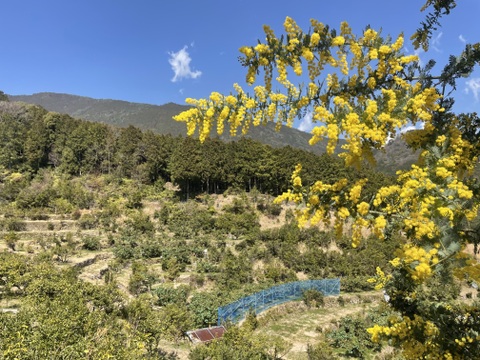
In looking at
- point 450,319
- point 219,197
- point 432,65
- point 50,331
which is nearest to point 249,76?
point 432,65

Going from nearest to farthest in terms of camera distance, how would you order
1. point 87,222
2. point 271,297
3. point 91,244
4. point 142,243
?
point 271,297
point 91,244
point 142,243
point 87,222

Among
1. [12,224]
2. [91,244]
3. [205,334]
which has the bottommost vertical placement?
[205,334]

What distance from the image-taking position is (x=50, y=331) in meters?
6.55

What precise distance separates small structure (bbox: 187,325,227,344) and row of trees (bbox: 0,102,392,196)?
21.2 meters

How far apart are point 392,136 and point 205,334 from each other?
12.5 m

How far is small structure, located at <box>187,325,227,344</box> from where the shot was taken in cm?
1371

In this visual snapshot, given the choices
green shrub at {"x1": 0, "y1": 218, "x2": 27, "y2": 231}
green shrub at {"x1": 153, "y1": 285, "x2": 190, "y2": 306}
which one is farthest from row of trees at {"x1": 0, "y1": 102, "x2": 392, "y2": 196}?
green shrub at {"x1": 153, "y1": 285, "x2": 190, "y2": 306}

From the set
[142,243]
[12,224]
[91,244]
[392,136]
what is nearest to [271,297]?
[142,243]

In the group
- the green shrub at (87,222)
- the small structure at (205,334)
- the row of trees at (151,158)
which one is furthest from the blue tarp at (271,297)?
the green shrub at (87,222)

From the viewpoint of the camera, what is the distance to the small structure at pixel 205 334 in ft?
45.0

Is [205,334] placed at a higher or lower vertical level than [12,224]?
lower

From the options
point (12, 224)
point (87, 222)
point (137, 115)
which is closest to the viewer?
point (12, 224)

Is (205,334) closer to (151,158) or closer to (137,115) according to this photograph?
(151,158)

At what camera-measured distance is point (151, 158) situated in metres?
37.6
